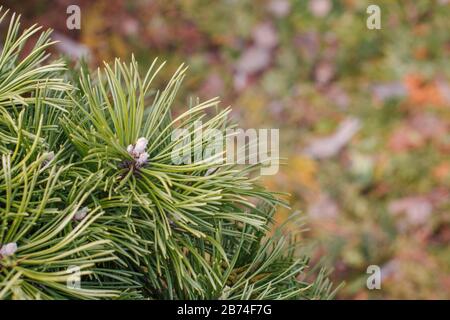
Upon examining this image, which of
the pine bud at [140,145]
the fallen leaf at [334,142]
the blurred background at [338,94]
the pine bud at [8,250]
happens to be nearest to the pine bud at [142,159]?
the pine bud at [140,145]

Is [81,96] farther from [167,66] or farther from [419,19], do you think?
[419,19]

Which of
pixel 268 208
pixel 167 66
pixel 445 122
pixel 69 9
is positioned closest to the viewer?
pixel 268 208

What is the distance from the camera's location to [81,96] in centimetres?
69

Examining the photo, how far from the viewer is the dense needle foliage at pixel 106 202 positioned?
0.56 m

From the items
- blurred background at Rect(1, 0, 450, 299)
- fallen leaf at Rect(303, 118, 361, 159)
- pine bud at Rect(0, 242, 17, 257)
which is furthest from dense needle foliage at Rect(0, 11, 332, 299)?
fallen leaf at Rect(303, 118, 361, 159)

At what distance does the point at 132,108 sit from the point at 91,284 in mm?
167

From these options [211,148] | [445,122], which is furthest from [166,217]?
[445,122]

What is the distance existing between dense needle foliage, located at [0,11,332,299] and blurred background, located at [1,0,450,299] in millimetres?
1158

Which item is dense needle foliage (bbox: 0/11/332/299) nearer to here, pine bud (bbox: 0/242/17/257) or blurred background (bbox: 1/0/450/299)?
pine bud (bbox: 0/242/17/257)

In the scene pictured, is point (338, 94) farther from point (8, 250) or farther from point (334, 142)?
point (8, 250)

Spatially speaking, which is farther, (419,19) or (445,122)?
(419,19)

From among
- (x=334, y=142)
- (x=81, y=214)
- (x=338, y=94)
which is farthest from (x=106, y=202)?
(x=338, y=94)

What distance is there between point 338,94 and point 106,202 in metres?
1.69
